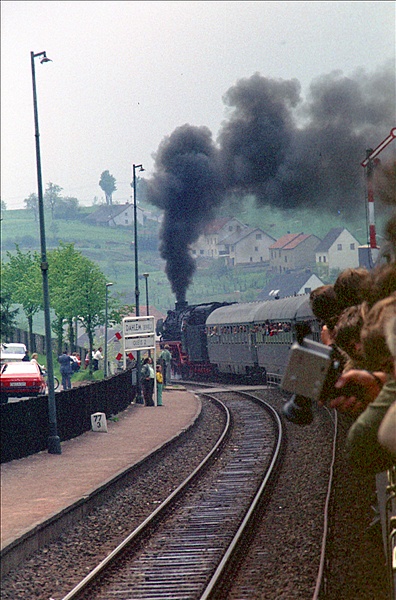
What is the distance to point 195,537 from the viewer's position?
495 inches

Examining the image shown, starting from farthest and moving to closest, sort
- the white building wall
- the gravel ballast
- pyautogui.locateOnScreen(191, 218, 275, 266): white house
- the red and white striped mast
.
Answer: pyautogui.locateOnScreen(191, 218, 275, 266): white house → the white building wall → the red and white striped mast → the gravel ballast

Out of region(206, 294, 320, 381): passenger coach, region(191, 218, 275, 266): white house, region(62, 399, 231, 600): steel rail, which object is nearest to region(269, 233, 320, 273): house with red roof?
region(191, 218, 275, 266): white house

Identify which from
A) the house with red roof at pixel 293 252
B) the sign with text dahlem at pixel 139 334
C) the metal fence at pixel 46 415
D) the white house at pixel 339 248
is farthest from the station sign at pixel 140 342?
the house with red roof at pixel 293 252

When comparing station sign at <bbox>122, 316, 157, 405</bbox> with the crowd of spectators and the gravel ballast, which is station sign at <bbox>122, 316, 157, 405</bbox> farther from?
the crowd of spectators

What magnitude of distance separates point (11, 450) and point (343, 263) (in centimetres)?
14490

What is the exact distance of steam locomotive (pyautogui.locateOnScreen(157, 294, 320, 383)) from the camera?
1266 inches

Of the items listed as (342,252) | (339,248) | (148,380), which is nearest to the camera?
(148,380)

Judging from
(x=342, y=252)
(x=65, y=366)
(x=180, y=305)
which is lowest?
(x=65, y=366)

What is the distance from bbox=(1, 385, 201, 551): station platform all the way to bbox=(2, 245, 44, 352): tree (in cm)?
4255

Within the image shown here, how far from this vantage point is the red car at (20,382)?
30969mm

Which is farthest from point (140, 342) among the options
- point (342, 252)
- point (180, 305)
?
point (342, 252)

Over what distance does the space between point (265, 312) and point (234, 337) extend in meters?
4.86

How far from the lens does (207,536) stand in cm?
1258

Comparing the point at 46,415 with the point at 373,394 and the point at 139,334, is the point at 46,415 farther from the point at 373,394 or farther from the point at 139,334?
the point at 373,394
